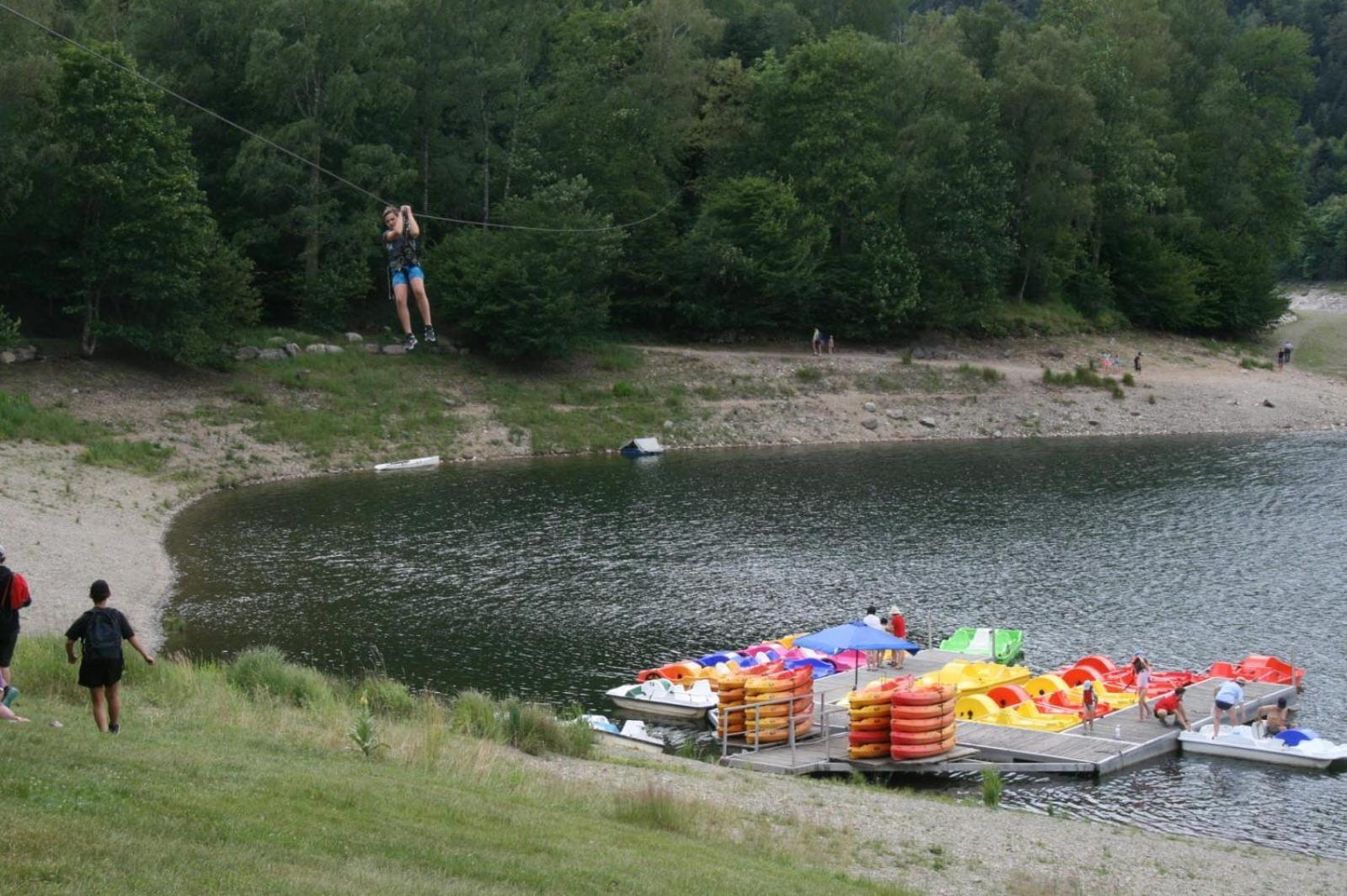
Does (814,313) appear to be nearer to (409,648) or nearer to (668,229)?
(668,229)

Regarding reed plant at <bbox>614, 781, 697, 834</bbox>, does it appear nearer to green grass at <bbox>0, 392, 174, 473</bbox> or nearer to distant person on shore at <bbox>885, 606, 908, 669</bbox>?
distant person on shore at <bbox>885, 606, 908, 669</bbox>

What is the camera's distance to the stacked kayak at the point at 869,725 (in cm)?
2798

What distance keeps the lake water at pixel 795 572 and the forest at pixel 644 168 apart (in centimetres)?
1151

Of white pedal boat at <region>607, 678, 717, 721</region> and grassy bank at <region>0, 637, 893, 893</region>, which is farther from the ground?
grassy bank at <region>0, 637, 893, 893</region>

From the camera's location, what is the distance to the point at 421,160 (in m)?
73.6

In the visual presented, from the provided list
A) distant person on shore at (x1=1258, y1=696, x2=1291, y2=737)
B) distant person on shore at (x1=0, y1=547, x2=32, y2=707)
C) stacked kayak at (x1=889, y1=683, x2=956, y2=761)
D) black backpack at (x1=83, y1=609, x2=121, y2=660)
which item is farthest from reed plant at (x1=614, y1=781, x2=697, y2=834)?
distant person on shore at (x1=1258, y1=696, x2=1291, y2=737)

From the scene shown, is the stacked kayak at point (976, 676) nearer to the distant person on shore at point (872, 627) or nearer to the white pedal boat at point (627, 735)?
the distant person on shore at point (872, 627)

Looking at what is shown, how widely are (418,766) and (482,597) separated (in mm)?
19750

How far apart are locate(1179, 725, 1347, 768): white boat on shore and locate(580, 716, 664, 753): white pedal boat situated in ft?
34.7

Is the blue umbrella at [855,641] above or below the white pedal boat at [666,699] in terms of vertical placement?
above

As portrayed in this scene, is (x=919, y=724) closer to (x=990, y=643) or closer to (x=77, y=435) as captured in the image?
(x=990, y=643)

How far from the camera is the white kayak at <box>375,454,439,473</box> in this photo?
61.0 m

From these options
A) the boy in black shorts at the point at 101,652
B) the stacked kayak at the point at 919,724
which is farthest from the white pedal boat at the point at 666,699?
the boy in black shorts at the point at 101,652

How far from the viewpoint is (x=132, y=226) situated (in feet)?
191
